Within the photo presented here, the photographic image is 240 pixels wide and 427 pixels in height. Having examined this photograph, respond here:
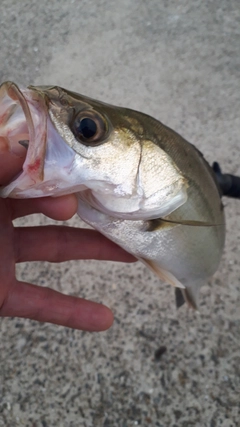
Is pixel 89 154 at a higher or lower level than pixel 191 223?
higher

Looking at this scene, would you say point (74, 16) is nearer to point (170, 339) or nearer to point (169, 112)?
point (169, 112)

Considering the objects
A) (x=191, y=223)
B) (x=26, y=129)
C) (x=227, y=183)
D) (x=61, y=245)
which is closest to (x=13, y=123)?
(x=26, y=129)

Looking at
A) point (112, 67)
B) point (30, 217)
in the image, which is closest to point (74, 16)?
point (112, 67)

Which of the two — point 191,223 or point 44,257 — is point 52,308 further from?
point 191,223

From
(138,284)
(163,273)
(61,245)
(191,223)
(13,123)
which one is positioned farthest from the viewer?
(138,284)

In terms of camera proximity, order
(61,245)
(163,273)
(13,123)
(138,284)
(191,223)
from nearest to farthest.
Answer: (13,123) < (191,223) < (163,273) < (61,245) < (138,284)

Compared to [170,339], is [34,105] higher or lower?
higher

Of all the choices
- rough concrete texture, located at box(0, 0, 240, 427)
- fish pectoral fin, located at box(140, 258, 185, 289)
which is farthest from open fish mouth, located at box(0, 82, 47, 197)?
rough concrete texture, located at box(0, 0, 240, 427)

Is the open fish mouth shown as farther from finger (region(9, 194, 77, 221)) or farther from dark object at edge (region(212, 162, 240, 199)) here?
dark object at edge (region(212, 162, 240, 199))
